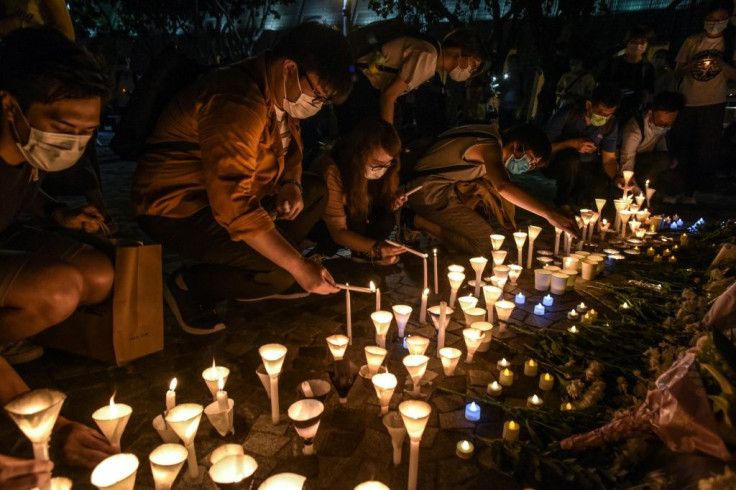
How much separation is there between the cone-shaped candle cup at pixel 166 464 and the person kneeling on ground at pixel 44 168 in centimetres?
40

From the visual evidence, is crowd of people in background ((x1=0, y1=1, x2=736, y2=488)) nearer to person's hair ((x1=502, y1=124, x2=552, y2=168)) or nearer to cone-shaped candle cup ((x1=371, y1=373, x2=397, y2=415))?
person's hair ((x1=502, y1=124, x2=552, y2=168))

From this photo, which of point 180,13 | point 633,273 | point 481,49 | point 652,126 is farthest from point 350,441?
point 180,13

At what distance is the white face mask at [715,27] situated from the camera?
780cm

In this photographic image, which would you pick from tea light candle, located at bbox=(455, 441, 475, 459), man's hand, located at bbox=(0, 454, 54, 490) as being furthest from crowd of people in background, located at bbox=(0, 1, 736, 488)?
tea light candle, located at bbox=(455, 441, 475, 459)

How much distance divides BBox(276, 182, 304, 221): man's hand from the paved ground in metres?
0.99

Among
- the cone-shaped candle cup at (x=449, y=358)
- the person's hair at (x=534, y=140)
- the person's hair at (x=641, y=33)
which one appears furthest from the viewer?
the person's hair at (x=641, y=33)

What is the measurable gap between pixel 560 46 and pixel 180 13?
1725 centimetres

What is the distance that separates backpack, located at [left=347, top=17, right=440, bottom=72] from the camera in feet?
18.2

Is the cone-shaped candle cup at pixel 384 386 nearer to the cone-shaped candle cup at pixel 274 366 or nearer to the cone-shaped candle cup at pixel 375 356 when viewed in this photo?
the cone-shaped candle cup at pixel 375 356

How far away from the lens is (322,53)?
2.78 m

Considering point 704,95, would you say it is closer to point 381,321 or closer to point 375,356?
point 381,321

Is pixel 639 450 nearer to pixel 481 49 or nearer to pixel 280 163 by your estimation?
pixel 280 163

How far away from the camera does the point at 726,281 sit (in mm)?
3604

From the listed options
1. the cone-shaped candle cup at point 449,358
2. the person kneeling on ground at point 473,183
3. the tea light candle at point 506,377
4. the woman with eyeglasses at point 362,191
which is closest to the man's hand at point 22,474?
the cone-shaped candle cup at point 449,358
